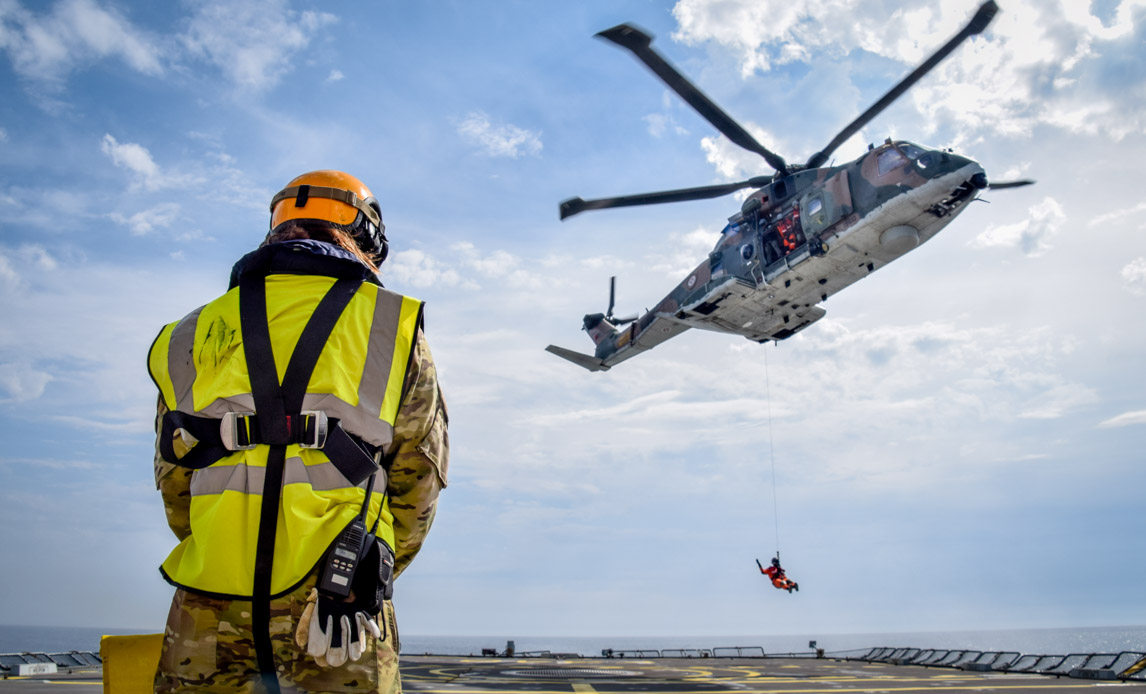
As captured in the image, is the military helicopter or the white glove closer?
the white glove

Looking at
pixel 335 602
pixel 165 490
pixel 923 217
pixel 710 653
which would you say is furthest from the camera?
pixel 710 653

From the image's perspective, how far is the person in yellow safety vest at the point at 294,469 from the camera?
2285 mm

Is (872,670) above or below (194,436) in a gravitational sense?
below

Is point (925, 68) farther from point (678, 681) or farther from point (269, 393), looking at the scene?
point (269, 393)

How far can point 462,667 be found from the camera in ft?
53.1

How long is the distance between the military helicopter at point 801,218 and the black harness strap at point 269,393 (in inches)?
568

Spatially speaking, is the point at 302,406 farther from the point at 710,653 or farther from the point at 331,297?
the point at 710,653

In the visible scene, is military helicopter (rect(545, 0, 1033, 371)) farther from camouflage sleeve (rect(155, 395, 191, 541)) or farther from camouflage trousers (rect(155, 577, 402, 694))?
camouflage trousers (rect(155, 577, 402, 694))

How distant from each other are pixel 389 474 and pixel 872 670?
17.7m

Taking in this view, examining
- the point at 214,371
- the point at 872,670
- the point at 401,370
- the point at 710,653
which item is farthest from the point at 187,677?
the point at 710,653

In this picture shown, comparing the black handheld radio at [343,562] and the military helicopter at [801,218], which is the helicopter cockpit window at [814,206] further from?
the black handheld radio at [343,562]

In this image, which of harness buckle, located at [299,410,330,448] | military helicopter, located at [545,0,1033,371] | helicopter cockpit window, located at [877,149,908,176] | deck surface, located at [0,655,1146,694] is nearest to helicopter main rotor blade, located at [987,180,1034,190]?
military helicopter, located at [545,0,1033,371]

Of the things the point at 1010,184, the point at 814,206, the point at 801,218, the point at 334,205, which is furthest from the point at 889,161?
the point at 334,205

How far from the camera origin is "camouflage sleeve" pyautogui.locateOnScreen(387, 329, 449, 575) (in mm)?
2697
